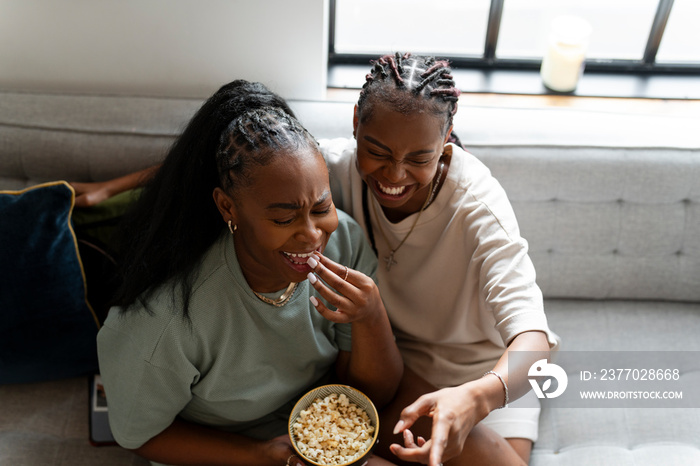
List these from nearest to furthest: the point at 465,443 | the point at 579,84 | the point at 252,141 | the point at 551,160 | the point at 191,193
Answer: the point at 252,141
the point at 191,193
the point at 465,443
the point at 551,160
the point at 579,84

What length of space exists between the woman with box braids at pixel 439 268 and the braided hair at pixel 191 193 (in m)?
0.23

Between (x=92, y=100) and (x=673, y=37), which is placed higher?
(x=673, y=37)

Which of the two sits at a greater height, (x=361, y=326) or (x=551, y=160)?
(x=551, y=160)

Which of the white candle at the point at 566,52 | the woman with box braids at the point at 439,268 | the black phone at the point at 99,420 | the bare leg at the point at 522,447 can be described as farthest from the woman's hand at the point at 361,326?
the white candle at the point at 566,52

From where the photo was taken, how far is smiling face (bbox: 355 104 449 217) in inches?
50.6

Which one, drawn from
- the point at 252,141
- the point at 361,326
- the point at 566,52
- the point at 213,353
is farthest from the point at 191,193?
the point at 566,52

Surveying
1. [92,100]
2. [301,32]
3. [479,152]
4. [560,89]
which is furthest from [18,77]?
[560,89]

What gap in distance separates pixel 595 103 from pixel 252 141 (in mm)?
1505

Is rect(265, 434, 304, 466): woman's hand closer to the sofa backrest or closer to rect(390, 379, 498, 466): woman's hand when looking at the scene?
rect(390, 379, 498, 466): woman's hand

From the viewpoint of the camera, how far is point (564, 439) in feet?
5.50

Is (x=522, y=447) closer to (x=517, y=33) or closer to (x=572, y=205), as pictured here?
(x=572, y=205)

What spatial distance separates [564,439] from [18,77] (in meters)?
1.83

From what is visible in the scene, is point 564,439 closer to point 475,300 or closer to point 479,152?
point 475,300

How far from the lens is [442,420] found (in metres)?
1.18
